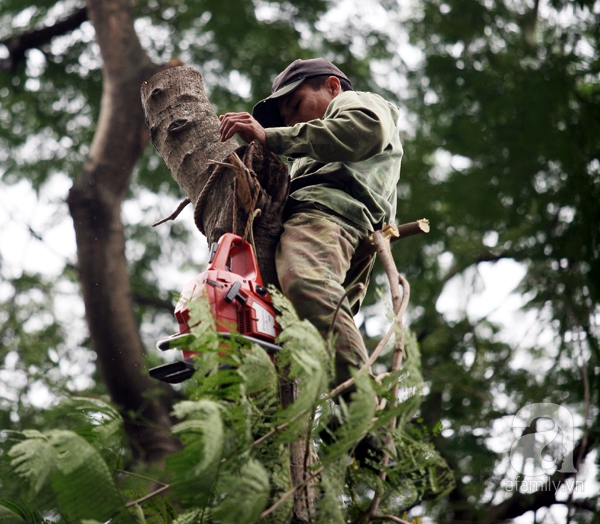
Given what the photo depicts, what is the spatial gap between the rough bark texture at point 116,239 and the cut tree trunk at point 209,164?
9.65ft

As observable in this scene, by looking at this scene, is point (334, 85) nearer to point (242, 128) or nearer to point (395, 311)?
point (242, 128)

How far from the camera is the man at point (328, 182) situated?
239 centimetres

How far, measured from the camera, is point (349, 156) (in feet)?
8.53

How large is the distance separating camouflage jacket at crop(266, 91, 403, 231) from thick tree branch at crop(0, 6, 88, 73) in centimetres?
534

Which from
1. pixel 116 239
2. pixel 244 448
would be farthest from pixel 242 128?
pixel 116 239

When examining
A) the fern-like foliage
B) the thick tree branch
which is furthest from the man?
the thick tree branch

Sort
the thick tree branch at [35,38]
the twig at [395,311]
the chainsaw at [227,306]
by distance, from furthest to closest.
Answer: the thick tree branch at [35,38], the chainsaw at [227,306], the twig at [395,311]

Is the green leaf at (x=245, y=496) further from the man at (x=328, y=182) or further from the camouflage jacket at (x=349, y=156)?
the camouflage jacket at (x=349, y=156)

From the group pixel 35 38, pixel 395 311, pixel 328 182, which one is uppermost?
pixel 35 38

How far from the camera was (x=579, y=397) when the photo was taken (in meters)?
5.43

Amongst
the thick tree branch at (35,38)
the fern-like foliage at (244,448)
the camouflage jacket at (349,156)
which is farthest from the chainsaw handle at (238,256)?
the thick tree branch at (35,38)

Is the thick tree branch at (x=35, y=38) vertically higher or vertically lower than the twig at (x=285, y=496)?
higher

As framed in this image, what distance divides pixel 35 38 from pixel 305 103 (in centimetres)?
532

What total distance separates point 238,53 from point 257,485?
6222 mm
